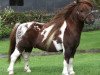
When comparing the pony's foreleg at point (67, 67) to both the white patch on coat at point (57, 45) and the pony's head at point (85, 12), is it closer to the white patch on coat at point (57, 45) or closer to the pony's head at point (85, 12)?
the white patch on coat at point (57, 45)

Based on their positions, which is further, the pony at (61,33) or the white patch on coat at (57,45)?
the white patch on coat at (57,45)

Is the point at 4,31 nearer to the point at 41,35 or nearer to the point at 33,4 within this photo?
the point at 33,4

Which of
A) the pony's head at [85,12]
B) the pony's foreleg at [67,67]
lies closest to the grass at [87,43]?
the pony's foreleg at [67,67]

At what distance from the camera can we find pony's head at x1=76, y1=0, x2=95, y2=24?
10.5 m

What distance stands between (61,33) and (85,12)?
0.97 metres

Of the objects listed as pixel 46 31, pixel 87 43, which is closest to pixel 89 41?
pixel 87 43

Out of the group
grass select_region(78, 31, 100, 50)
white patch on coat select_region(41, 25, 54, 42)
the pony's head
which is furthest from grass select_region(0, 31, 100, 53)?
the pony's head

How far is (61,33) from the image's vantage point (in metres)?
11.1

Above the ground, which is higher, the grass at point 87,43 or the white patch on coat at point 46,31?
the white patch on coat at point 46,31

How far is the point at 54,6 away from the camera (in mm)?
33250

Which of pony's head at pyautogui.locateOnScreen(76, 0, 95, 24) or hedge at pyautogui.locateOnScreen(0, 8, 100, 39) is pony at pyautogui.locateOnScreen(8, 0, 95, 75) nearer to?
pony's head at pyautogui.locateOnScreen(76, 0, 95, 24)

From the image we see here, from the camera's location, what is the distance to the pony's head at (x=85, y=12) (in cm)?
1045

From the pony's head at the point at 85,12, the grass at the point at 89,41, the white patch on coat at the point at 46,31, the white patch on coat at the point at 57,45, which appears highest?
the pony's head at the point at 85,12

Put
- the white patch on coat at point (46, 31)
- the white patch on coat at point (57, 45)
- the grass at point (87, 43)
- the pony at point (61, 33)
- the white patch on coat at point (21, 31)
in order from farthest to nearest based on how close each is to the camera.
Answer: the grass at point (87, 43)
the white patch on coat at point (21, 31)
the white patch on coat at point (46, 31)
the white patch on coat at point (57, 45)
the pony at point (61, 33)
